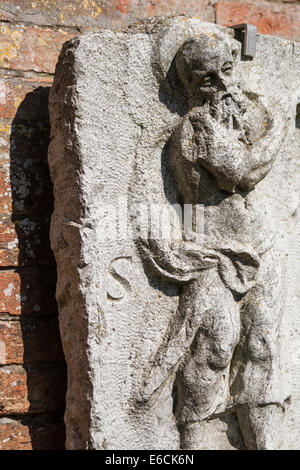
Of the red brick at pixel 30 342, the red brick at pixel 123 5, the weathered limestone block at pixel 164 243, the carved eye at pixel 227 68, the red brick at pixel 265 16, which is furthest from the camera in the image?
the red brick at pixel 265 16

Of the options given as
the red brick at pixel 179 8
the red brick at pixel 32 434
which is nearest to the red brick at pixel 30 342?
the red brick at pixel 32 434

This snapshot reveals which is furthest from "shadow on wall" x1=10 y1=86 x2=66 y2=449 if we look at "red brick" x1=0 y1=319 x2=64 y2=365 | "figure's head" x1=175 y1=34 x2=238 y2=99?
"figure's head" x1=175 y1=34 x2=238 y2=99

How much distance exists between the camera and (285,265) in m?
2.28

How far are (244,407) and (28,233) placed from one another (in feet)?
2.81

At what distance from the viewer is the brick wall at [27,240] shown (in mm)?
2217

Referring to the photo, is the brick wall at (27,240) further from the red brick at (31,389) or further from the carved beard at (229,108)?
the carved beard at (229,108)

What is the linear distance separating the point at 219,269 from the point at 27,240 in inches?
24.3

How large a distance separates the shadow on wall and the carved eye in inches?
23.4

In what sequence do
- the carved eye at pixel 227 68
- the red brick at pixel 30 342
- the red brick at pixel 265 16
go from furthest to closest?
1. the red brick at pixel 265 16
2. the red brick at pixel 30 342
3. the carved eye at pixel 227 68

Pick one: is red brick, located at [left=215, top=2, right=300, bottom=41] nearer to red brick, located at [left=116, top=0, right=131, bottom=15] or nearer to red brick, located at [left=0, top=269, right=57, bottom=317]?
red brick, located at [left=116, top=0, right=131, bottom=15]

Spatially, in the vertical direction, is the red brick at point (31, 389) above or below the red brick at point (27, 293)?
below
